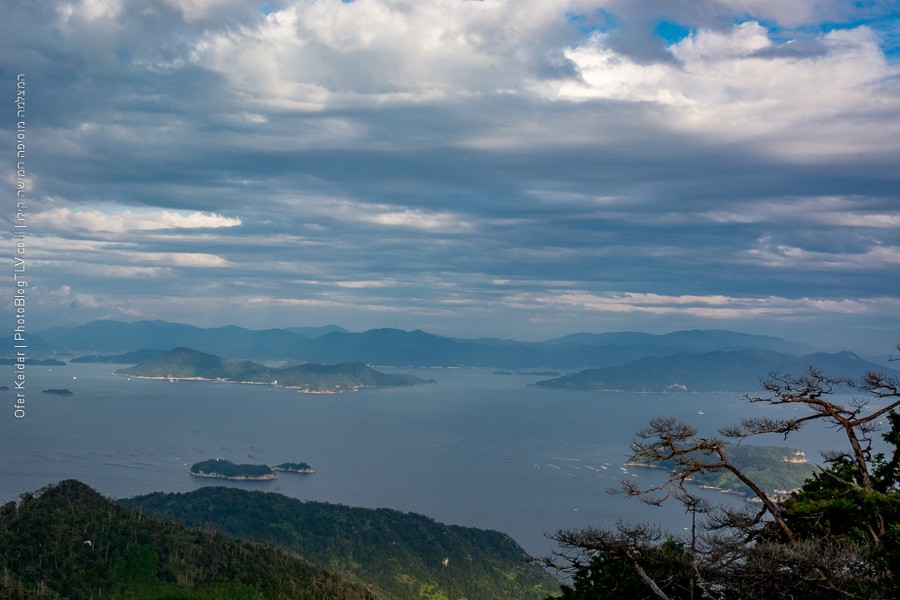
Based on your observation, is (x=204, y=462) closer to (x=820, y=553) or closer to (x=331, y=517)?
(x=331, y=517)

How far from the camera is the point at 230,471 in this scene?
581 feet

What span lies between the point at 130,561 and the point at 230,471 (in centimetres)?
11464

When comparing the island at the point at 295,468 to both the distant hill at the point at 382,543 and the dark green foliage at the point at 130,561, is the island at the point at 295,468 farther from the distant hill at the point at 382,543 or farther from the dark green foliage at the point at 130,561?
the dark green foliage at the point at 130,561

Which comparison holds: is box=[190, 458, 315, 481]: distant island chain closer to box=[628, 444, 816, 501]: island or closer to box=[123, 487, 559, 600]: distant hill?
box=[123, 487, 559, 600]: distant hill

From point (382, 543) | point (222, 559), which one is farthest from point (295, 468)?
point (222, 559)

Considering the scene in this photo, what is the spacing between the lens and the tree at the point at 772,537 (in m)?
12.7

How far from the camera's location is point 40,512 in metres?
70.5

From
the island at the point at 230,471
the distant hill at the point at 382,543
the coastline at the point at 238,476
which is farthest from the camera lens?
the island at the point at 230,471

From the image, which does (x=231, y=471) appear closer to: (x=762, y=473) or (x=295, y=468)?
(x=295, y=468)

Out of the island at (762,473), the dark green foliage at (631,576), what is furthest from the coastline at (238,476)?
the dark green foliage at (631,576)

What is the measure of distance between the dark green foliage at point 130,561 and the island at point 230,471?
10138 centimetres

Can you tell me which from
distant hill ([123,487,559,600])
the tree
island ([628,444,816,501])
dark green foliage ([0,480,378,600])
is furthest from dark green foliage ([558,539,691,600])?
island ([628,444,816,501])

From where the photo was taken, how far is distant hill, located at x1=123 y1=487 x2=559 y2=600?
99.6 metres

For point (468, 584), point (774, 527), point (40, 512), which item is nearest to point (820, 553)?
point (774, 527)
